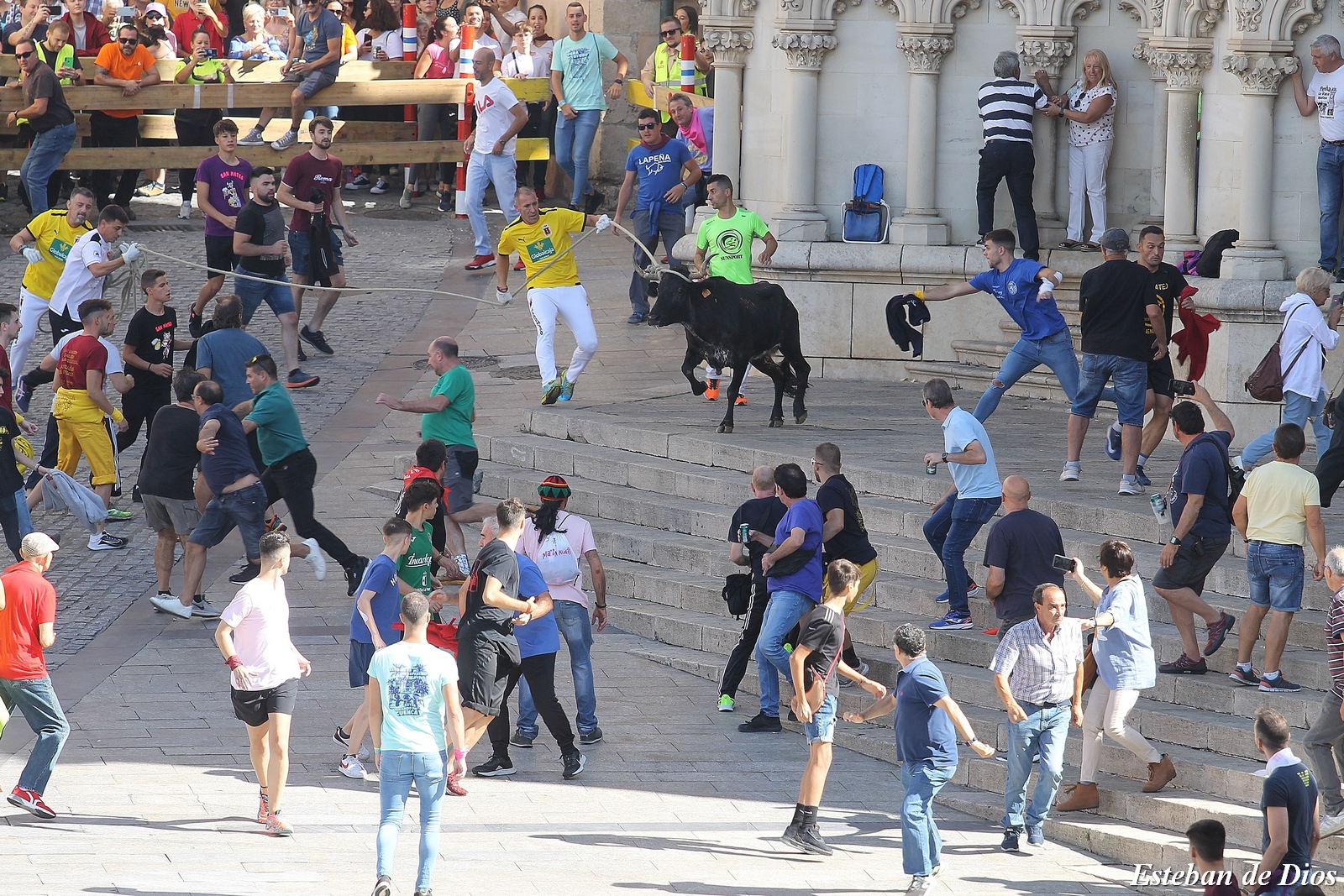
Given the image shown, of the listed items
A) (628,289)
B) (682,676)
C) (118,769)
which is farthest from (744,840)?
(628,289)

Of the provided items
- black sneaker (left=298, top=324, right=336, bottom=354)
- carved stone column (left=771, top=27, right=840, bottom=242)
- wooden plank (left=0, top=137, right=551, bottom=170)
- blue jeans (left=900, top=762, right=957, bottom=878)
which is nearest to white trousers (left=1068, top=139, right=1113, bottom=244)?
carved stone column (left=771, top=27, right=840, bottom=242)

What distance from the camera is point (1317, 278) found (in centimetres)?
1095

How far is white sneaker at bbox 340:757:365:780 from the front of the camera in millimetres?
9523

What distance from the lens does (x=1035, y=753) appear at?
29.1ft

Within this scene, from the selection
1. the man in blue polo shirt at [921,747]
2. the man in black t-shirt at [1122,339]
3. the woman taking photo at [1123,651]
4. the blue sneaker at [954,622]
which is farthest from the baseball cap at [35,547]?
the man in black t-shirt at [1122,339]

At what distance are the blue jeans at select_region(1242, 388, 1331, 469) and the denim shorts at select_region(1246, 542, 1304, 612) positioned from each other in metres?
1.24

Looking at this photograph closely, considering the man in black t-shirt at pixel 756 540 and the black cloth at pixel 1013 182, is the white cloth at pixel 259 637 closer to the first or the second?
the man in black t-shirt at pixel 756 540

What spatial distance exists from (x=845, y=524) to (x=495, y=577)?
2.18m

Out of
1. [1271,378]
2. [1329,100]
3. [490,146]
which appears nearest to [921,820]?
[1271,378]

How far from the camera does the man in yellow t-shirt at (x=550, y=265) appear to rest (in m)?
14.2

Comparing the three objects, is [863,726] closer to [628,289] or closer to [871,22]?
[871,22]

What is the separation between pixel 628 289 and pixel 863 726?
9.70 m

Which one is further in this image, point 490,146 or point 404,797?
point 490,146

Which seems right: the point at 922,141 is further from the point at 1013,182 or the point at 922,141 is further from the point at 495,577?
the point at 495,577
